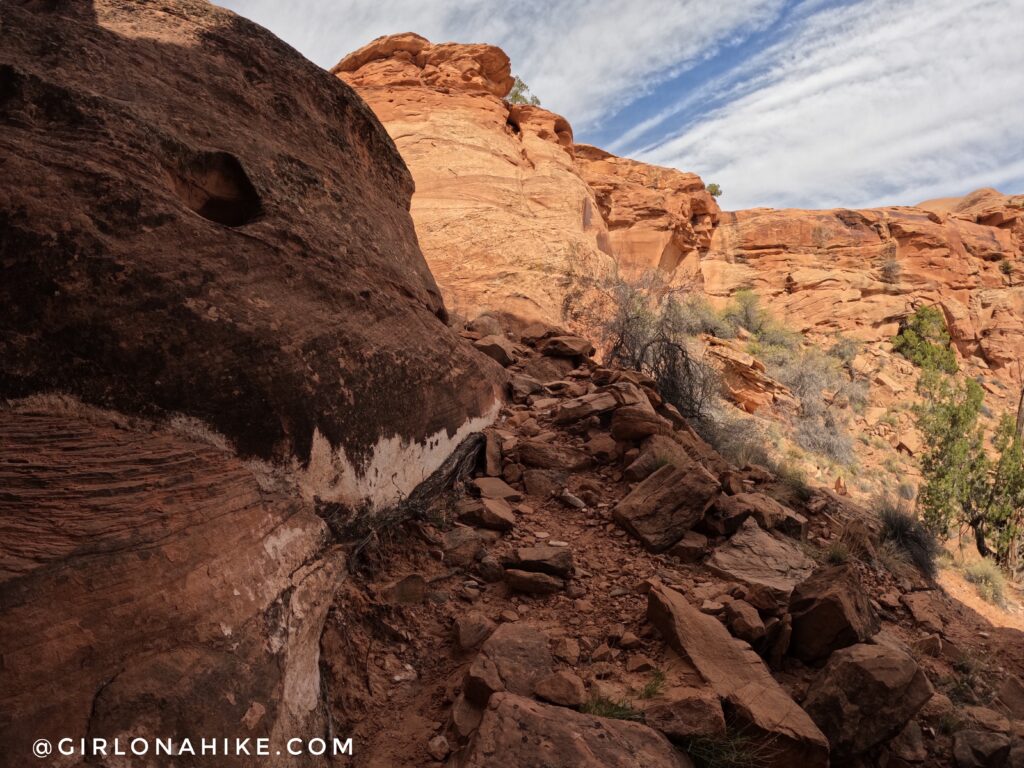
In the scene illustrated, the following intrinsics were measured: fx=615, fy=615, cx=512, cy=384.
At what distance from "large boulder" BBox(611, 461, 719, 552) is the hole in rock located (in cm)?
272

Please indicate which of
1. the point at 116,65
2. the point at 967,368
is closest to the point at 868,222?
the point at 967,368

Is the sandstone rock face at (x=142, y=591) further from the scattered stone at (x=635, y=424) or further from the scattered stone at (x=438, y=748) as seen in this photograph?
the scattered stone at (x=635, y=424)

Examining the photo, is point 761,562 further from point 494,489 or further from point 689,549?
point 494,489

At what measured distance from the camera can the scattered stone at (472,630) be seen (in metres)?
2.68

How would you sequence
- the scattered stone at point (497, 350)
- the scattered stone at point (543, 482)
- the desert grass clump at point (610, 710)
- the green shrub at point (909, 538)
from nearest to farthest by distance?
the desert grass clump at point (610, 710) → the scattered stone at point (543, 482) → the scattered stone at point (497, 350) → the green shrub at point (909, 538)

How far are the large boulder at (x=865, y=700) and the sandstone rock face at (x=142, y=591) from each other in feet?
6.71

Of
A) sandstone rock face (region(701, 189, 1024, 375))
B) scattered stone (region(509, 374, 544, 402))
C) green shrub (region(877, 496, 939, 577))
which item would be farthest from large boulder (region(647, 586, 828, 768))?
sandstone rock face (region(701, 189, 1024, 375))

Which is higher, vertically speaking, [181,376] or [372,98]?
[372,98]

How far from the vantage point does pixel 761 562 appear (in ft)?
12.0

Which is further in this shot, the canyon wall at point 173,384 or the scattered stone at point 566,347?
the scattered stone at point 566,347

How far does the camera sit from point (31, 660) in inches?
63.1

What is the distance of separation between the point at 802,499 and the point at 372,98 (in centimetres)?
1235

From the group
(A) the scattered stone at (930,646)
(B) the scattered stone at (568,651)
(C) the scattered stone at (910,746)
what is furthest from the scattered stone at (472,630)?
(A) the scattered stone at (930,646)

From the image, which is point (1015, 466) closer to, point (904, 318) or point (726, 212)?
point (904, 318)
